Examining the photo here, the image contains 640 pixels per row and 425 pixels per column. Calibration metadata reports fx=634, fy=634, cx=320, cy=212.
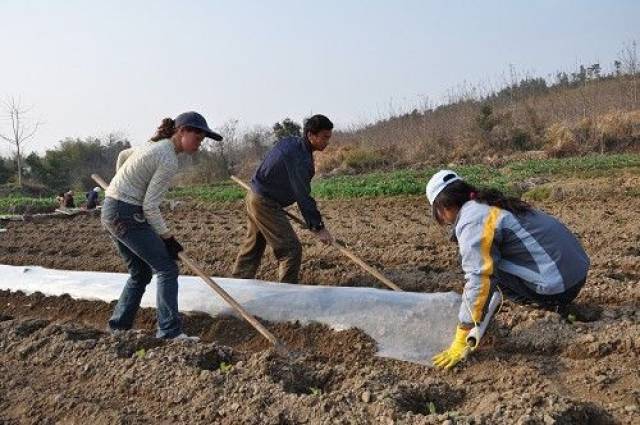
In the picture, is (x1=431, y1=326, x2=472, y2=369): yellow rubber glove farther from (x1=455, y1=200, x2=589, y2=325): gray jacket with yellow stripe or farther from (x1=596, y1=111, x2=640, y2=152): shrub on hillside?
(x1=596, y1=111, x2=640, y2=152): shrub on hillside

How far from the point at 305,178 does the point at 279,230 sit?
1.76 ft

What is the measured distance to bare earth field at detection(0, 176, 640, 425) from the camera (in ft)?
9.07

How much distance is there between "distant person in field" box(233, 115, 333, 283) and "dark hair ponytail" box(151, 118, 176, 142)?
0.96m

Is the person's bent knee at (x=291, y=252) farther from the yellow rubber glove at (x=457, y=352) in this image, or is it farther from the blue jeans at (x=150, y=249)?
the yellow rubber glove at (x=457, y=352)

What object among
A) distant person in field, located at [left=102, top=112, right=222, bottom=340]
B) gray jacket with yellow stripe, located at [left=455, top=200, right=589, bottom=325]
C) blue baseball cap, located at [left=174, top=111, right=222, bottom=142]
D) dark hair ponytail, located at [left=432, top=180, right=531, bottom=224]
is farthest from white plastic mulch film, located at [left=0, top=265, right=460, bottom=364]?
blue baseball cap, located at [left=174, top=111, right=222, bottom=142]

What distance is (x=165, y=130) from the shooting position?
4066mm

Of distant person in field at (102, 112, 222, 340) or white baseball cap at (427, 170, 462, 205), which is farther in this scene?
distant person in field at (102, 112, 222, 340)

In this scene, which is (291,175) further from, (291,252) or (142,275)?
(142,275)

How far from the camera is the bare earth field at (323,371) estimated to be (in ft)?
9.07

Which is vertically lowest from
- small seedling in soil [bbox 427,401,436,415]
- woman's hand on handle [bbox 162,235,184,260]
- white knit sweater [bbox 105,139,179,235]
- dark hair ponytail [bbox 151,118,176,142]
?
small seedling in soil [bbox 427,401,436,415]

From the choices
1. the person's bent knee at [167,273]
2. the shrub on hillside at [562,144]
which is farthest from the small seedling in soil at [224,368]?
the shrub on hillside at [562,144]

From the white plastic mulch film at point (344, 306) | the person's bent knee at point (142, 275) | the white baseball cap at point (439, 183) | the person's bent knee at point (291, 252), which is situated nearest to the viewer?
the white baseball cap at point (439, 183)

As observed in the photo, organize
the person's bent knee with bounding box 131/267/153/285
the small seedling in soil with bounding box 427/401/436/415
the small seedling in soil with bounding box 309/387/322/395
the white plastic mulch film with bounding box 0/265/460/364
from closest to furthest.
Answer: the small seedling in soil with bounding box 427/401/436/415, the small seedling in soil with bounding box 309/387/322/395, the white plastic mulch film with bounding box 0/265/460/364, the person's bent knee with bounding box 131/267/153/285

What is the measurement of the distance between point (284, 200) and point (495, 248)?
2134 mm
